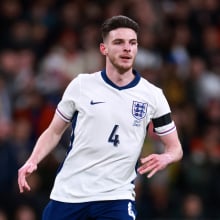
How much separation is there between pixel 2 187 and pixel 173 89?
3.70 meters

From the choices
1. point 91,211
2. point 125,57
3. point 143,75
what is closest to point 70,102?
point 125,57

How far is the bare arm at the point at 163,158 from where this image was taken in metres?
7.64

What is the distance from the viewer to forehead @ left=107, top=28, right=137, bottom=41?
314 inches

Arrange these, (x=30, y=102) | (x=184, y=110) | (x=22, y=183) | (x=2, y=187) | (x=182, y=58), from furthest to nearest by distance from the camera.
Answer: (x=182, y=58), (x=184, y=110), (x=30, y=102), (x=2, y=187), (x=22, y=183)

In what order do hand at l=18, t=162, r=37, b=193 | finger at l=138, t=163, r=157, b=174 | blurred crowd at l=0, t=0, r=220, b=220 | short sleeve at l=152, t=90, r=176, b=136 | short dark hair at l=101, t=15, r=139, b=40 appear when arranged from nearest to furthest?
1. finger at l=138, t=163, r=157, b=174
2. hand at l=18, t=162, r=37, b=193
3. short dark hair at l=101, t=15, r=139, b=40
4. short sleeve at l=152, t=90, r=176, b=136
5. blurred crowd at l=0, t=0, r=220, b=220

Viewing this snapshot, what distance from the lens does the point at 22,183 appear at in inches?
311

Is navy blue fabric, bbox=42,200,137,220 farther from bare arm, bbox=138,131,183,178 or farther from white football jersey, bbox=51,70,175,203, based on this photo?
bare arm, bbox=138,131,183,178

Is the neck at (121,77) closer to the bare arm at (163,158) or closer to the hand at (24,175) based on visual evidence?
the bare arm at (163,158)

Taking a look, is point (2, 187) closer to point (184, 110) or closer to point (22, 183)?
point (184, 110)

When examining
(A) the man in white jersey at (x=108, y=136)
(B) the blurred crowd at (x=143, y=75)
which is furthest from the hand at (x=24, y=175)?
(B) the blurred crowd at (x=143, y=75)

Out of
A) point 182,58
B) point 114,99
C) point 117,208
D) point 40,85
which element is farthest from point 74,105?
point 182,58

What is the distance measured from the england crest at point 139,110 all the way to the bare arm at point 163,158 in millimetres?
318

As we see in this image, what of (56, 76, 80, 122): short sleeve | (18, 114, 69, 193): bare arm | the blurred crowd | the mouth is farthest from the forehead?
the blurred crowd

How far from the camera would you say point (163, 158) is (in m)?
7.81
